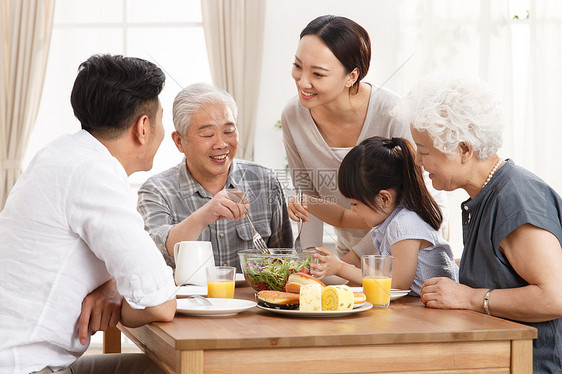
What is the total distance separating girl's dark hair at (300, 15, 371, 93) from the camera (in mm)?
2363

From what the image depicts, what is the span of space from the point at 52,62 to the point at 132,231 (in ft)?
13.0

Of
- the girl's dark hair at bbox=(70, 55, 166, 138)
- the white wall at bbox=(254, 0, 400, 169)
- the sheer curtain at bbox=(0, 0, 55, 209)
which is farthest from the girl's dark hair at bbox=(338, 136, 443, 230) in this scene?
the sheer curtain at bbox=(0, 0, 55, 209)

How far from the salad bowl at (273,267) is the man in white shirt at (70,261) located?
0.39m

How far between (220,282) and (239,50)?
3432 millimetres

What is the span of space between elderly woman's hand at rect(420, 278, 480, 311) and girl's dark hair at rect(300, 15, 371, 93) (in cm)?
104

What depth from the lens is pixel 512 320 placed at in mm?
1581

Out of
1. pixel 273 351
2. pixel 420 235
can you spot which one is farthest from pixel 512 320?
pixel 273 351

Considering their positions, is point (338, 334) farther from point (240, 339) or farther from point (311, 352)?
point (240, 339)

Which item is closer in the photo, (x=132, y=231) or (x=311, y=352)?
(x=311, y=352)

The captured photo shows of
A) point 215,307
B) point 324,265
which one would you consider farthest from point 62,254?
point 324,265

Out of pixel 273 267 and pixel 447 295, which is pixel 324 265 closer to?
pixel 273 267

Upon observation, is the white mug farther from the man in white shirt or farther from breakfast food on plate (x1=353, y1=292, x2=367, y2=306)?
breakfast food on plate (x1=353, y1=292, x2=367, y2=306)

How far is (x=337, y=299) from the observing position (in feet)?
4.80

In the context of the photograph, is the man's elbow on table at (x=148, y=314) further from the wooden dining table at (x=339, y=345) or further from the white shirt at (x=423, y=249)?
the white shirt at (x=423, y=249)
